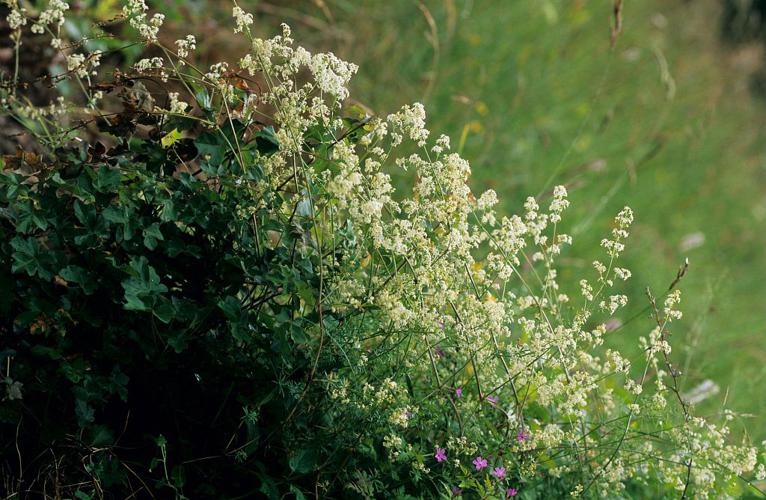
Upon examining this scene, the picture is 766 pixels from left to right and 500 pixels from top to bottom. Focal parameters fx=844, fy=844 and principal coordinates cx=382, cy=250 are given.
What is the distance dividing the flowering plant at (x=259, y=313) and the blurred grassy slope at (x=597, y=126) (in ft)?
4.25

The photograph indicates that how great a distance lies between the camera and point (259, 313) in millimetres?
1469

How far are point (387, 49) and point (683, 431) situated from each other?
2926 millimetres

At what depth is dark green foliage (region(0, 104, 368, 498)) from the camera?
145 cm

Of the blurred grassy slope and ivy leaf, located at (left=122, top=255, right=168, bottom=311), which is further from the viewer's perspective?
the blurred grassy slope

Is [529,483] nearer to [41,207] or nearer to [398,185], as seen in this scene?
[41,207]

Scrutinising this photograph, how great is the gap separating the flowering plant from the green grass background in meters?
1.25

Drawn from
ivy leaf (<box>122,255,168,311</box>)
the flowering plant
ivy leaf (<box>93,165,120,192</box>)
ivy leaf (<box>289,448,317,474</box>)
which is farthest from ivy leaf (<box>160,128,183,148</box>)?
ivy leaf (<box>289,448,317,474</box>)

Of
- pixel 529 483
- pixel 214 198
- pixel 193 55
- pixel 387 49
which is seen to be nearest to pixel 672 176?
pixel 387 49

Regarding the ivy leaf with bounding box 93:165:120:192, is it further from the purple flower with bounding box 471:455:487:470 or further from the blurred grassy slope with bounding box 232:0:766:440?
the blurred grassy slope with bounding box 232:0:766:440

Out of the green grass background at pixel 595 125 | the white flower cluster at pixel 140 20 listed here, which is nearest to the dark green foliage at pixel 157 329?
the white flower cluster at pixel 140 20

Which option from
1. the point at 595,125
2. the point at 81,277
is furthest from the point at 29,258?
the point at 595,125

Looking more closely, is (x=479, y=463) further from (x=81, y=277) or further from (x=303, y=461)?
(x=81, y=277)

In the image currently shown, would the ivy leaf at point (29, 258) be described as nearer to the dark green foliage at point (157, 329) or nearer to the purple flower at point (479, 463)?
the dark green foliage at point (157, 329)

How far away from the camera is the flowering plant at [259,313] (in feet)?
4.79
